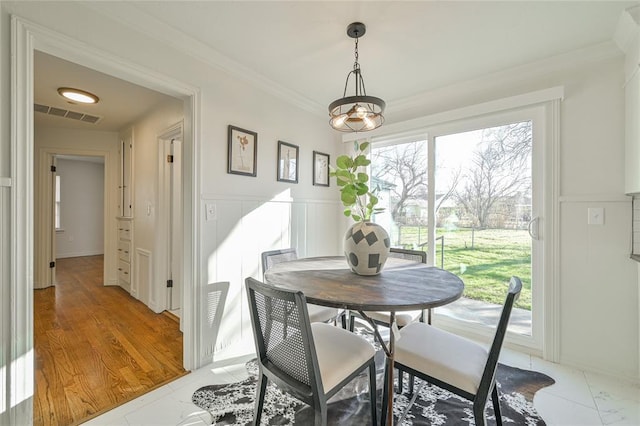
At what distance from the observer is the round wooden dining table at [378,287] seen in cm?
106

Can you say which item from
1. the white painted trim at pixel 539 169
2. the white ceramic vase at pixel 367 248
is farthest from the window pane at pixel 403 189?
the white ceramic vase at pixel 367 248

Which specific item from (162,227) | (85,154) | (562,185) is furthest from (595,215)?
(85,154)

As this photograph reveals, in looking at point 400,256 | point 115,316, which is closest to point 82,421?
point 115,316

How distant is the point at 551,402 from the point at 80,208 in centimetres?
866

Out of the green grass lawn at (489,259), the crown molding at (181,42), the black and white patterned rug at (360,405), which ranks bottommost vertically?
the black and white patterned rug at (360,405)

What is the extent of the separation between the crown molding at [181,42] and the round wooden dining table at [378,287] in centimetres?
165

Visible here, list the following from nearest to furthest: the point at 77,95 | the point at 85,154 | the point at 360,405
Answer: the point at 360,405 < the point at 77,95 < the point at 85,154

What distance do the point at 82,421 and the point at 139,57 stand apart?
216cm

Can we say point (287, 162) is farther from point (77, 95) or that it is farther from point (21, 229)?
point (77, 95)

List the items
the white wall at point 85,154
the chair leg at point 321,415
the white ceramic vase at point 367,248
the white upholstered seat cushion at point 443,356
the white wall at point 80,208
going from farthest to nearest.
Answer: the white wall at point 80,208
the white wall at point 85,154
the white ceramic vase at point 367,248
the white upholstered seat cushion at point 443,356
the chair leg at point 321,415

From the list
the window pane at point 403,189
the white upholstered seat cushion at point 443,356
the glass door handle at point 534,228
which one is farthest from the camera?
the window pane at point 403,189

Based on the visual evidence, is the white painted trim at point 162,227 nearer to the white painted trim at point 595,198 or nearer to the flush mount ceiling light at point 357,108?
the flush mount ceiling light at point 357,108

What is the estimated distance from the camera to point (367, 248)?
4.74 feet

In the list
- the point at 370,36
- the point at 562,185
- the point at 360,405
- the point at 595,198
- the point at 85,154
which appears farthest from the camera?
the point at 85,154
